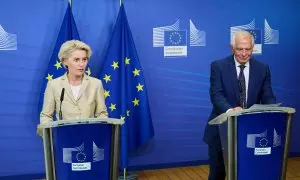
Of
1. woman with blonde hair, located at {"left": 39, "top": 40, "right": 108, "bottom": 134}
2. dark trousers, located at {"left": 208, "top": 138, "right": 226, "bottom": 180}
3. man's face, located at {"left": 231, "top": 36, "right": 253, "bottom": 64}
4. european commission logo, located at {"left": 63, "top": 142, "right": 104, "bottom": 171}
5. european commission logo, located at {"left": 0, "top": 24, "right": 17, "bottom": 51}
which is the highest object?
european commission logo, located at {"left": 0, "top": 24, "right": 17, "bottom": 51}

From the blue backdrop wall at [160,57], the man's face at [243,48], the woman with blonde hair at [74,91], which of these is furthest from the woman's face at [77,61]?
the blue backdrop wall at [160,57]

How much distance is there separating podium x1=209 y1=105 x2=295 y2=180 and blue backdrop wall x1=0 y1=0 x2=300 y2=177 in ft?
7.72

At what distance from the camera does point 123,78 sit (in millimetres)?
4148

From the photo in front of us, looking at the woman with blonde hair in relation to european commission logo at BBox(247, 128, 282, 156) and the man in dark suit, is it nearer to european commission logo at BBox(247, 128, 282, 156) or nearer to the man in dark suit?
the man in dark suit

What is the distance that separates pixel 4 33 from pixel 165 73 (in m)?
1.81

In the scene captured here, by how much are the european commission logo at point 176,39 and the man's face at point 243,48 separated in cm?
171

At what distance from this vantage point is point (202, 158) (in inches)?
189

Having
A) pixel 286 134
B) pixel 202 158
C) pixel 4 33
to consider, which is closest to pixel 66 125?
pixel 286 134

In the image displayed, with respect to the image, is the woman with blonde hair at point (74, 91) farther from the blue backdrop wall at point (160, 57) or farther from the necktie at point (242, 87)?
the blue backdrop wall at point (160, 57)

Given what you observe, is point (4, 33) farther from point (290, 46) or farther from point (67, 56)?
A: point (290, 46)

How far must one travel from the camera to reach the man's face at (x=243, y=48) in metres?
2.72

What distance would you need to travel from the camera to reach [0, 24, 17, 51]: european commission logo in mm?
4047

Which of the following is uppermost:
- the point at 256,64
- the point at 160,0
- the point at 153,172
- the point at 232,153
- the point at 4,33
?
the point at 160,0

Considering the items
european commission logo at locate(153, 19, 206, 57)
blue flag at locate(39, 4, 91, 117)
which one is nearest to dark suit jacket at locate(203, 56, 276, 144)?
european commission logo at locate(153, 19, 206, 57)
